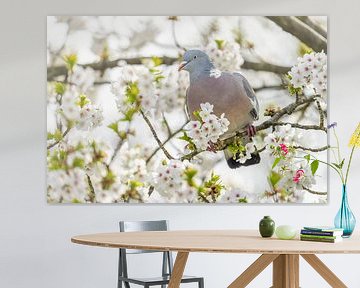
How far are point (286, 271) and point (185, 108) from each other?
6.75 ft

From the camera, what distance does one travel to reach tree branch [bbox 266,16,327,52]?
19.1ft

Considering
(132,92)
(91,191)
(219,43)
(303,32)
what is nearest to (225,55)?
(219,43)

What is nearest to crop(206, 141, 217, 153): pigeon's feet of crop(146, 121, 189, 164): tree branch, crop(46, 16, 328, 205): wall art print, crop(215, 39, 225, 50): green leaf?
crop(46, 16, 328, 205): wall art print

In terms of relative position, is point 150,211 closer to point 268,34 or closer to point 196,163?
point 196,163

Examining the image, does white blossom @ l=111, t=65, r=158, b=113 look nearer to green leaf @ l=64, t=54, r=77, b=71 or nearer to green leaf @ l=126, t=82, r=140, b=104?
green leaf @ l=126, t=82, r=140, b=104

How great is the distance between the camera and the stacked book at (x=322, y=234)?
3.82m

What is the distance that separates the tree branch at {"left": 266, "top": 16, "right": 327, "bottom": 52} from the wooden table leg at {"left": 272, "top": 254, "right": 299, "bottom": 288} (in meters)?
2.19

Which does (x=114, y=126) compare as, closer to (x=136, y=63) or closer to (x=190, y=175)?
(x=136, y=63)

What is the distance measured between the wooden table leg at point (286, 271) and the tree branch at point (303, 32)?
A: 2189mm

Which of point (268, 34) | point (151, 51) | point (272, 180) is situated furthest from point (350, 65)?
point (151, 51)

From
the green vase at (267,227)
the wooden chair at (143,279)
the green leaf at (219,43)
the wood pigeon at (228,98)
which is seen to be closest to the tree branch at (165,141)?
the wood pigeon at (228,98)

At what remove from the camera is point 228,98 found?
5812mm

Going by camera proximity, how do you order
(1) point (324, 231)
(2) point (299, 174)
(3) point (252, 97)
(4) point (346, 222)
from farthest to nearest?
(3) point (252, 97)
(2) point (299, 174)
(4) point (346, 222)
(1) point (324, 231)

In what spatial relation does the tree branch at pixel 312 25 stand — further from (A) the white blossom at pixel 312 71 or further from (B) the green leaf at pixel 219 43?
(B) the green leaf at pixel 219 43
